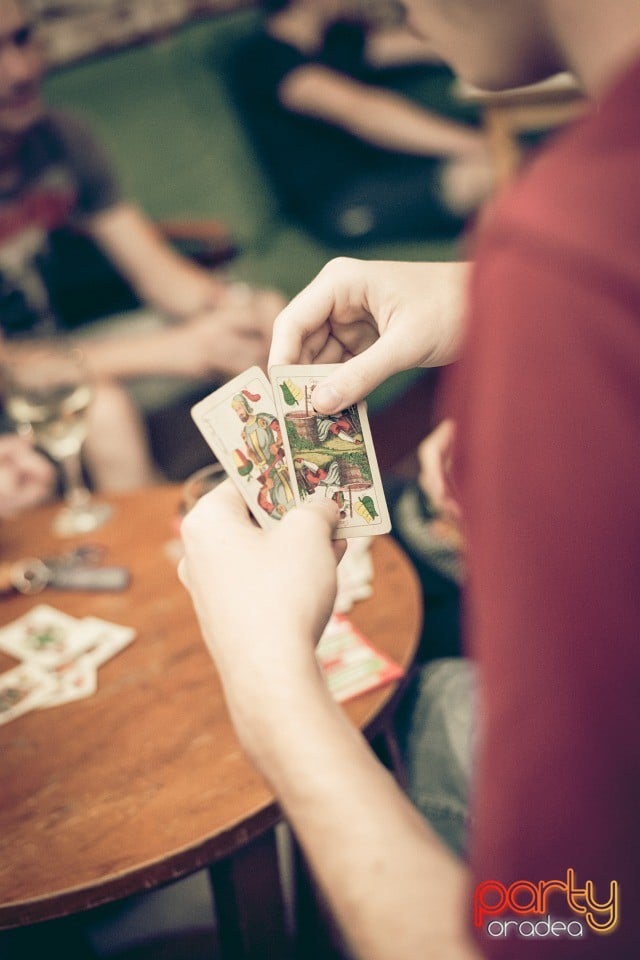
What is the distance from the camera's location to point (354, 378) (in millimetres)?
912

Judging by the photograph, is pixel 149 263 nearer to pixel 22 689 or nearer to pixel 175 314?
pixel 175 314

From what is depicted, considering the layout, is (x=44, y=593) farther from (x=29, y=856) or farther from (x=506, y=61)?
(x=506, y=61)

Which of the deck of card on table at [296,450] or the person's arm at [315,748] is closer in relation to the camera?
the person's arm at [315,748]

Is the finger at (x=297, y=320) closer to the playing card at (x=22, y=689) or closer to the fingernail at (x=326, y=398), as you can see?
the fingernail at (x=326, y=398)

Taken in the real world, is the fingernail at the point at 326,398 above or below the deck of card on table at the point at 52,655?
above

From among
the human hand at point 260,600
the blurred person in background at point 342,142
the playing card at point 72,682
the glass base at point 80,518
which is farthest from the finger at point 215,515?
the blurred person in background at point 342,142

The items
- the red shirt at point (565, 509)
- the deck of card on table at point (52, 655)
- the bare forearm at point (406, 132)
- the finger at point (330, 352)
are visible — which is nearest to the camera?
the red shirt at point (565, 509)

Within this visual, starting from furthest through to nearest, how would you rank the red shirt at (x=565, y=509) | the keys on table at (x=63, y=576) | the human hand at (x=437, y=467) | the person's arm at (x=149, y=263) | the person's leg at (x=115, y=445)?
the person's arm at (x=149, y=263) < the person's leg at (x=115, y=445) < the keys on table at (x=63, y=576) < the human hand at (x=437, y=467) < the red shirt at (x=565, y=509)

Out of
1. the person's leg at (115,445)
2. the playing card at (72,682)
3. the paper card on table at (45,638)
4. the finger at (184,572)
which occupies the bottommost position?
the person's leg at (115,445)

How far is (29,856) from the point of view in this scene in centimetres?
91

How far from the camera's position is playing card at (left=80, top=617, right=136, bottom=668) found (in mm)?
→ 1191

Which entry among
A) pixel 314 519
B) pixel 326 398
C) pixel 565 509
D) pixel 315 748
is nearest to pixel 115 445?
pixel 326 398

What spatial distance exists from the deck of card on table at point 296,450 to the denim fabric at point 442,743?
0.51ft

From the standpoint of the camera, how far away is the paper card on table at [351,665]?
106 cm
